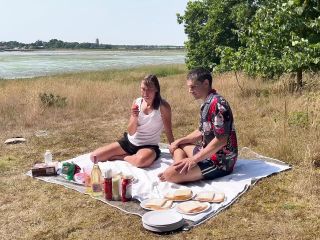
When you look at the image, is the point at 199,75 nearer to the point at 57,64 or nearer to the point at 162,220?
the point at 162,220

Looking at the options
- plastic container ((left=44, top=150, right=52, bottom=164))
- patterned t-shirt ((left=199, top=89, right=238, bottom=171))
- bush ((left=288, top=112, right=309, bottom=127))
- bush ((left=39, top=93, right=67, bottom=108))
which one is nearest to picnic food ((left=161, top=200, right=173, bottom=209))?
patterned t-shirt ((left=199, top=89, right=238, bottom=171))

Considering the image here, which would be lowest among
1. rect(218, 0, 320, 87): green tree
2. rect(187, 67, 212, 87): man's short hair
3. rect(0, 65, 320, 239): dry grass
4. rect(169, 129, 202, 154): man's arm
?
rect(0, 65, 320, 239): dry grass

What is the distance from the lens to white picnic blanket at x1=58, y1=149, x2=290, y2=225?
4.18m

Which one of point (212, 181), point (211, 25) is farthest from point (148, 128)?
point (211, 25)

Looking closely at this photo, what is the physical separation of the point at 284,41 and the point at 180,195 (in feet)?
22.8

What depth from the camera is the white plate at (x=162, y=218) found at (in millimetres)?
3546

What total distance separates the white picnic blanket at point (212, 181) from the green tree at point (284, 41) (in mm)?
4039

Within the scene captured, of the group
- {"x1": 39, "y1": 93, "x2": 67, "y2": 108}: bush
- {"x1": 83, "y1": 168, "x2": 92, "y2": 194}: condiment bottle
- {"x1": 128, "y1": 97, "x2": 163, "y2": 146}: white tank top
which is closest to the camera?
{"x1": 83, "y1": 168, "x2": 92, "y2": 194}: condiment bottle

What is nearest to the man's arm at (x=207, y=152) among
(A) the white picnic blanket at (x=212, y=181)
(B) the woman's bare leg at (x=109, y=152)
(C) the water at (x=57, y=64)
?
(A) the white picnic blanket at (x=212, y=181)

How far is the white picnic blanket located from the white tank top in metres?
0.32

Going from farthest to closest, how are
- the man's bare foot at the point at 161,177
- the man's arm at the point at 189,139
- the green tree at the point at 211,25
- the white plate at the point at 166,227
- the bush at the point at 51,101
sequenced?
the green tree at the point at 211,25 < the bush at the point at 51,101 < the man's arm at the point at 189,139 < the man's bare foot at the point at 161,177 < the white plate at the point at 166,227

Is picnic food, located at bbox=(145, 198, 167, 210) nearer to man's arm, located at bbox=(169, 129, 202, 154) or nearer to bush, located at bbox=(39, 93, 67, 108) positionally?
man's arm, located at bbox=(169, 129, 202, 154)

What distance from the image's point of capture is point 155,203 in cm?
401

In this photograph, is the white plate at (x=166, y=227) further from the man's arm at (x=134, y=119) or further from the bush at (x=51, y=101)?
the bush at (x=51, y=101)
